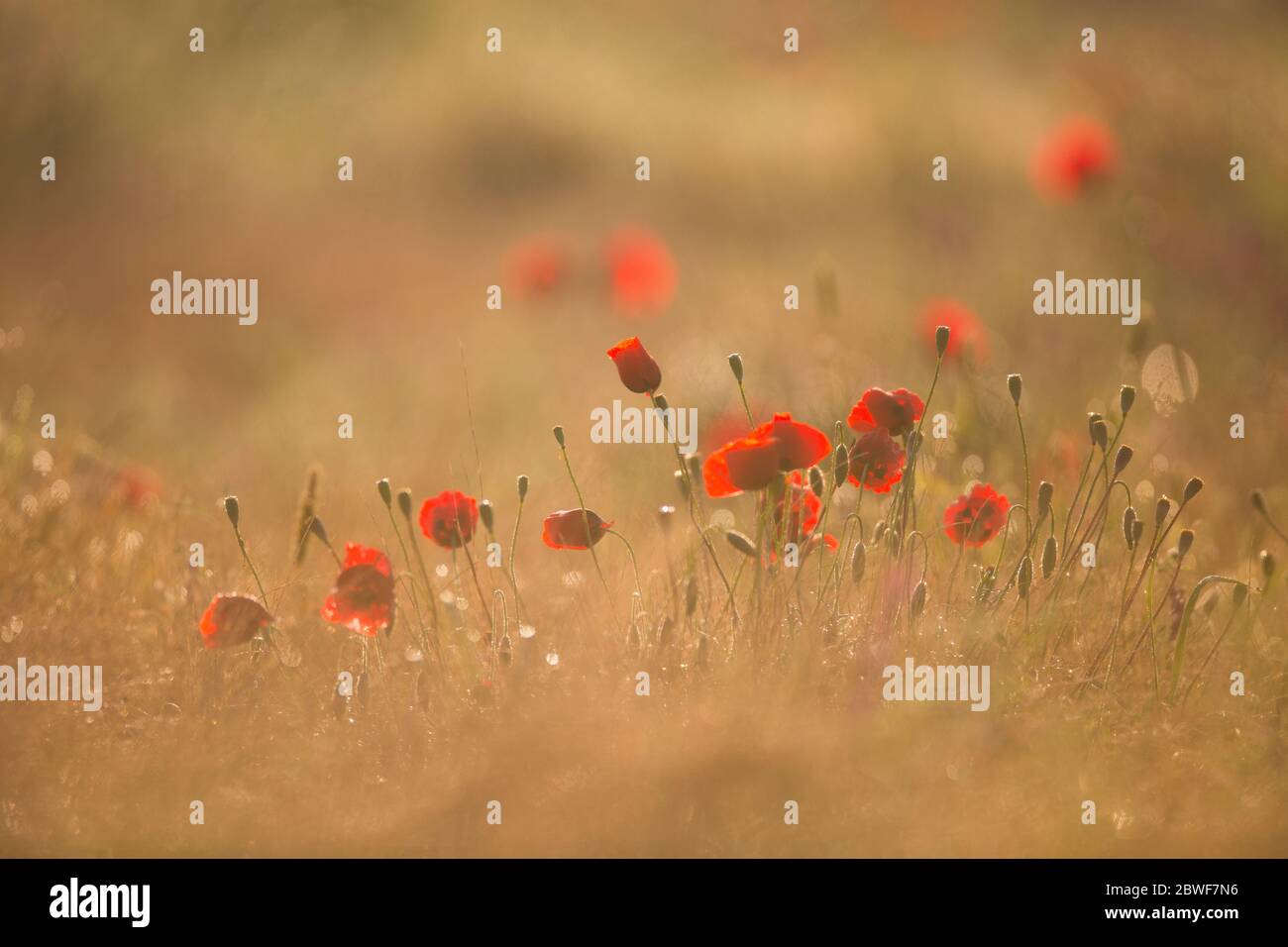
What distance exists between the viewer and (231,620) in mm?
1894

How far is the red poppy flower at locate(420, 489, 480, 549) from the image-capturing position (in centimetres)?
202

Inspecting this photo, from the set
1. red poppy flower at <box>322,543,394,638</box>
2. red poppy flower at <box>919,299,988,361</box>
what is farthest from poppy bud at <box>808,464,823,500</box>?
red poppy flower at <box>919,299,988,361</box>

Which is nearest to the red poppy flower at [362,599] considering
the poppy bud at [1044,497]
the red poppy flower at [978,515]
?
the red poppy flower at [978,515]

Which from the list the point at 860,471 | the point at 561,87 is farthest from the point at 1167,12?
the point at 860,471

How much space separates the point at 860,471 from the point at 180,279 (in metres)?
3.77

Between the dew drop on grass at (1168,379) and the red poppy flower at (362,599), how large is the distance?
220 cm

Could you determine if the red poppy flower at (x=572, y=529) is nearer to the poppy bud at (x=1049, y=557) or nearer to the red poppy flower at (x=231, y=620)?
the red poppy flower at (x=231, y=620)

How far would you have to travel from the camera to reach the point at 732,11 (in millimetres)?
10719

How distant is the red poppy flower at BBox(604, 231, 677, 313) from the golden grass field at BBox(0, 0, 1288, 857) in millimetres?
124

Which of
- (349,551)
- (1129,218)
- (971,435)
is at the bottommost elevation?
(349,551)

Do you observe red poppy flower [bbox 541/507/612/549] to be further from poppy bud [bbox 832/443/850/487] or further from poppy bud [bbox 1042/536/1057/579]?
poppy bud [bbox 1042/536/1057/579]
